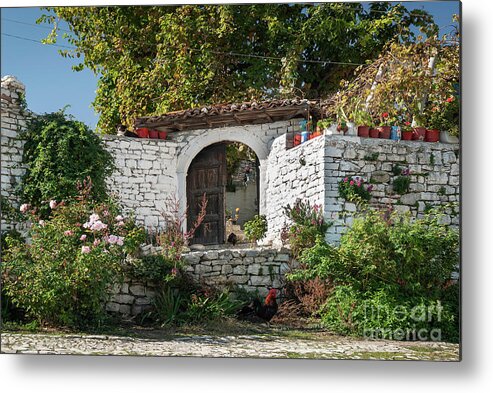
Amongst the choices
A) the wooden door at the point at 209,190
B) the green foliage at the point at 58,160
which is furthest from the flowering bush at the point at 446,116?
the green foliage at the point at 58,160

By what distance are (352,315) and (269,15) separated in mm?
3192

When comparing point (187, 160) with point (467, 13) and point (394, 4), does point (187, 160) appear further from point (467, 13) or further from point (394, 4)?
point (467, 13)

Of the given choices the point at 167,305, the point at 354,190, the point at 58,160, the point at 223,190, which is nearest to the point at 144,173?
the point at 223,190

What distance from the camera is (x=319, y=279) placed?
7648 mm

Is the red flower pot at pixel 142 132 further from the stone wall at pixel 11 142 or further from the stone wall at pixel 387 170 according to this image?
the stone wall at pixel 387 170

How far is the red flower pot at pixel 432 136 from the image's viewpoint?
8.28 m

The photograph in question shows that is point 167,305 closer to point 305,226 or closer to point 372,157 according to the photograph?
point 305,226

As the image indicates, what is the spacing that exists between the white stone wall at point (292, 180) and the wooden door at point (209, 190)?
707mm

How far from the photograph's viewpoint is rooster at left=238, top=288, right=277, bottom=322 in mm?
7758

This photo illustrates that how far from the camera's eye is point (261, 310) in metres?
7.78

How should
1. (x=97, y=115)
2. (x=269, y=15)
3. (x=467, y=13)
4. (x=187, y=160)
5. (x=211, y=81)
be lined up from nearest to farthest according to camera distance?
(x=467, y=13)
(x=269, y=15)
(x=97, y=115)
(x=211, y=81)
(x=187, y=160)

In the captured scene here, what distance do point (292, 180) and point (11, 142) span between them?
3181mm

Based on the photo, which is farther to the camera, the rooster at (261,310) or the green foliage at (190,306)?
the rooster at (261,310)

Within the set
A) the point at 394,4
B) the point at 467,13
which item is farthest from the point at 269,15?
the point at 467,13
